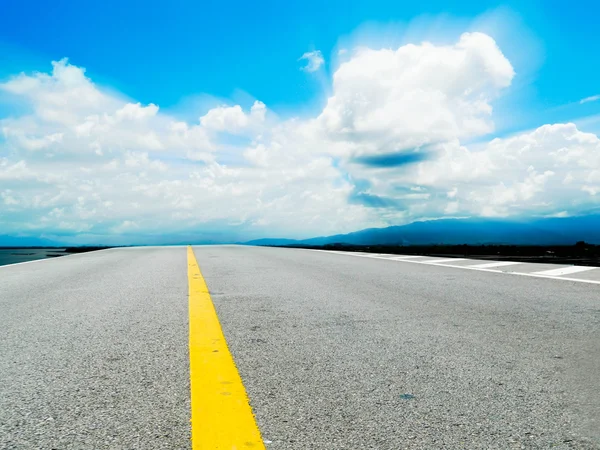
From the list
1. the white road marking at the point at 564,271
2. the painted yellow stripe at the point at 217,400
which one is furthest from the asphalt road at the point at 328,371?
the white road marking at the point at 564,271

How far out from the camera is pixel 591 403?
2281mm

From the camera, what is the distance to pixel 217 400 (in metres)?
2.30

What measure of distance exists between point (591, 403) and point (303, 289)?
4.71 m

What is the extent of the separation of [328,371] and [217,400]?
0.75 m

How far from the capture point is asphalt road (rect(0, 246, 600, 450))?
6.43 feet

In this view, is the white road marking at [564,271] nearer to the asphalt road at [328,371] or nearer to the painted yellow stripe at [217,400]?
the asphalt road at [328,371]

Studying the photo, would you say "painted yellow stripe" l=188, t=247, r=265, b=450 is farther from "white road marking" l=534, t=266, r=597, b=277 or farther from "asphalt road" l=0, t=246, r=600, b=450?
"white road marking" l=534, t=266, r=597, b=277

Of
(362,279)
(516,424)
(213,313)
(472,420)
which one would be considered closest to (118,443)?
(472,420)

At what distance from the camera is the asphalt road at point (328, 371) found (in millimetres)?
1960

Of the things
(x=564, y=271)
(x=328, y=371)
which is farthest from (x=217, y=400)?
(x=564, y=271)

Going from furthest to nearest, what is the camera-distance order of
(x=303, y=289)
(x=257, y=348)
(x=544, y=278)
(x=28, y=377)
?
(x=544, y=278) < (x=303, y=289) < (x=257, y=348) < (x=28, y=377)

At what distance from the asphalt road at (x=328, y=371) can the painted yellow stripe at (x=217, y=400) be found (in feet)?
0.21

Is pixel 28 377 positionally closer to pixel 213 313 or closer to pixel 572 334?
pixel 213 313

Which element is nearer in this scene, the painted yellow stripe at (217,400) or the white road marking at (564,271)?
the painted yellow stripe at (217,400)
